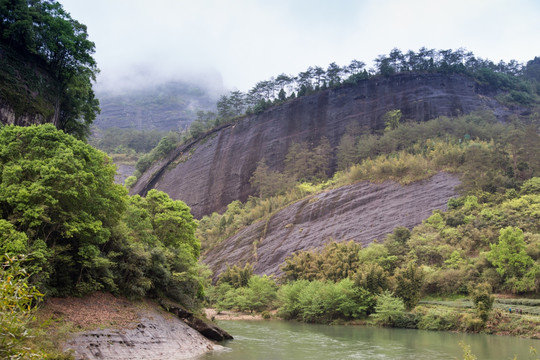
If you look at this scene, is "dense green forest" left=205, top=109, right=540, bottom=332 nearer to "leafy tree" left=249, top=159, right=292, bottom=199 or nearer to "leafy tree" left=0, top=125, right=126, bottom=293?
"leafy tree" left=249, top=159, right=292, bottom=199

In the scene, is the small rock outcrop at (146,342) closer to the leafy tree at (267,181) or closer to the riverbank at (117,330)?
the riverbank at (117,330)

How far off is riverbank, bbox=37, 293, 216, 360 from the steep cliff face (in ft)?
192

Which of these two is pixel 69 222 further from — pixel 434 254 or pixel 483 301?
pixel 434 254

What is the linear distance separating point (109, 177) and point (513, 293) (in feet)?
110

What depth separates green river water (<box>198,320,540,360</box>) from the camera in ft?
70.4

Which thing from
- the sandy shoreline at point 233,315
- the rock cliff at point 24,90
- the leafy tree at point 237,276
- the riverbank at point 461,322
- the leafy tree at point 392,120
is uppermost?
the leafy tree at point 392,120

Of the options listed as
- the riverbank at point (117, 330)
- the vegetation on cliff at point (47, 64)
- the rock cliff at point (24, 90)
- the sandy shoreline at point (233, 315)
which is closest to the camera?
the riverbank at point (117, 330)

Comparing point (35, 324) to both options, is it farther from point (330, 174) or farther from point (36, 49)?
point (330, 174)

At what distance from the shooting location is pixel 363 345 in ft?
83.3

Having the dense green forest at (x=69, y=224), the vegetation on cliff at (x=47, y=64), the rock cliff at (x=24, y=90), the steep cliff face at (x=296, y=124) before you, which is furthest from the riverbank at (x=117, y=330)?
the steep cliff face at (x=296, y=124)

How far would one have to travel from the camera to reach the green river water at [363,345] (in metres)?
21.5

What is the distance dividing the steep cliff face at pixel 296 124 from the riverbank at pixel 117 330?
192ft

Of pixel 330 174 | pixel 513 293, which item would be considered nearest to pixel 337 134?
pixel 330 174

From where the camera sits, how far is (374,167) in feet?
197
